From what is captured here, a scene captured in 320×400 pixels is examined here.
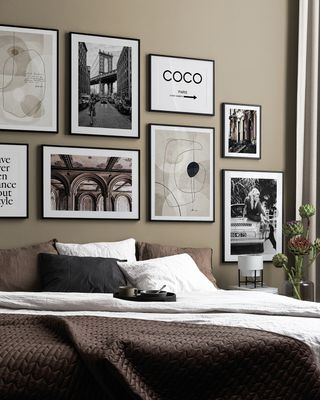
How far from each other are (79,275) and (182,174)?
1.36 m

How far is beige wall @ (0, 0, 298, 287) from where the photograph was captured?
5164 mm

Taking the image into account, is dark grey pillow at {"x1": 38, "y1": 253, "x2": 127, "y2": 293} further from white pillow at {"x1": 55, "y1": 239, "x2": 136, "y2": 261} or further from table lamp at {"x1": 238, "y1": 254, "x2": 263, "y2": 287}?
table lamp at {"x1": 238, "y1": 254, "x2": 263, "y2": 287}

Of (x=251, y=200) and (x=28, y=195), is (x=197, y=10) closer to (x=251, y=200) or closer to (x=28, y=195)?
(x=251, y=200)

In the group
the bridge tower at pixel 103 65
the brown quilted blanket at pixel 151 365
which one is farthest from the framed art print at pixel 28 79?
the brown quilted blanket at pixel 151 365

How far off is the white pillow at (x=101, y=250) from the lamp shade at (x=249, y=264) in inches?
34.6

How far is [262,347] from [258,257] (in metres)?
2.87

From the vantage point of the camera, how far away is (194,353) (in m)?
2.50

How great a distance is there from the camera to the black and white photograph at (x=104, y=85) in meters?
5.26

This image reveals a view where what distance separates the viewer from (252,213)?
18.9ft

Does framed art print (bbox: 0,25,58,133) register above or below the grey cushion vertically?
above

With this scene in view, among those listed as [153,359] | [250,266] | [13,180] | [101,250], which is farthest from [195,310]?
[13,180]

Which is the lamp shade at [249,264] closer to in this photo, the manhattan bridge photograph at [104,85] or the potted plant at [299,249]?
the potted plant at [299,249]

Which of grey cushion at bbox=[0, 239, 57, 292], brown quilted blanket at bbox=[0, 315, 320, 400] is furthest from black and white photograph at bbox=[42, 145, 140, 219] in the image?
brown quilted blanket at bbox=[0, 315, 320, 400]

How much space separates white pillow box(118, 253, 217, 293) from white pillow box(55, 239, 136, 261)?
19 cm
